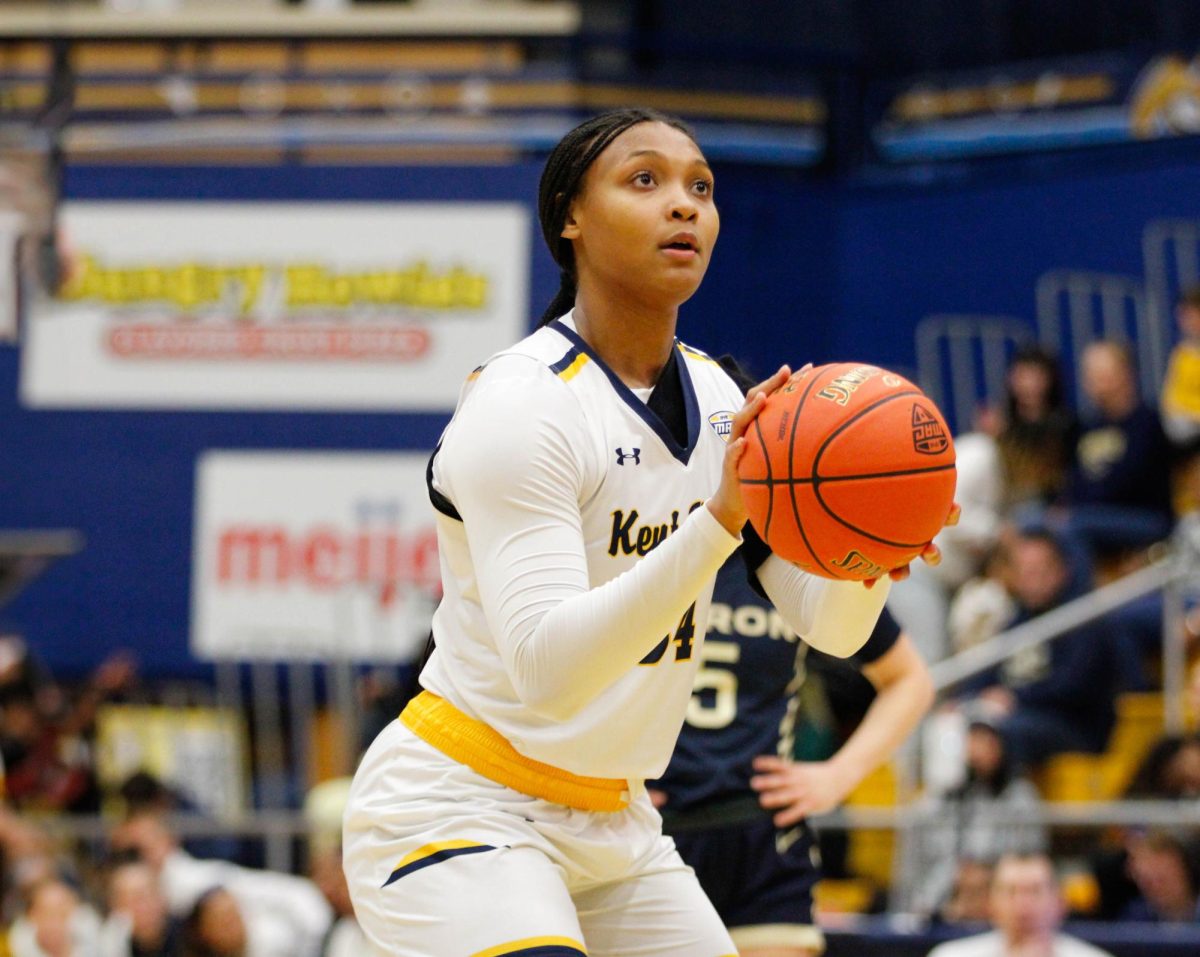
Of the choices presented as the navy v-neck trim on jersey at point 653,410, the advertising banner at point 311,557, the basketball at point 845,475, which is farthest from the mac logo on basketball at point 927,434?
the advertising banner at point 311,557

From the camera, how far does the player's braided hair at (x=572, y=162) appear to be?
365 centimetres

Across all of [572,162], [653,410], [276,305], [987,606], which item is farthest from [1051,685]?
[572,162]

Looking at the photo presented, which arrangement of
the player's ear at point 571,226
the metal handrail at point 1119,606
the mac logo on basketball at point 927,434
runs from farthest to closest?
the metal handrail at point 1119,606
the player's ear at point 571,226
the mac logo on basketball at point 927,434

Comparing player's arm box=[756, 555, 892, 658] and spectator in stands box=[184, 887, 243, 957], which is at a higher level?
player's arm box=[756, 555, 892, 658]

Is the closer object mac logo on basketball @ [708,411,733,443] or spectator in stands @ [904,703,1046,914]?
mac logo on basketball @ [708,411,733,443]

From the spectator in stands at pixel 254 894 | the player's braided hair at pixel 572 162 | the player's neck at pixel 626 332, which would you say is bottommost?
the spectator in stands at pixel 254 894

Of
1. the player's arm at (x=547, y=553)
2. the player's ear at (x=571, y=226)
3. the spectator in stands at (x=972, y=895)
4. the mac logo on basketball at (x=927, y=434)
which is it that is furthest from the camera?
the spectator in stands at (x=972, y=895)

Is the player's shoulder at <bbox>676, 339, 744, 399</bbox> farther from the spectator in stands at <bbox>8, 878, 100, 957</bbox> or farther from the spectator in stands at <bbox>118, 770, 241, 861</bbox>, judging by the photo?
the spectator in stands at <bbox>118, 770, 241, 861</bbox>

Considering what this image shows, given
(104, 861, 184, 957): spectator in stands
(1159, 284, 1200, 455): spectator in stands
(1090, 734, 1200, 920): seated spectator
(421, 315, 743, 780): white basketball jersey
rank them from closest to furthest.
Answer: (421, 315, 743, 780): white basketball jersey < (1090, 734, 1200, 920): seated spectator < (104, 861, 184, 957): spectator in stands < (1159, 284, 1200, 455): spectator in stands

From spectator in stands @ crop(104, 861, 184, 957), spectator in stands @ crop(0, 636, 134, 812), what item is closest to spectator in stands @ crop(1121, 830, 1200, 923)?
spectator in stands @ crop(104, 861, 184, 957)

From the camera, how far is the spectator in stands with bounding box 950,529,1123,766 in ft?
31.9

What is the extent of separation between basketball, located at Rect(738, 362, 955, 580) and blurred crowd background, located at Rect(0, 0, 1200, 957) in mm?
9140

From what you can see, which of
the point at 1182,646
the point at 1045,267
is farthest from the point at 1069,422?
the point at 1045,267

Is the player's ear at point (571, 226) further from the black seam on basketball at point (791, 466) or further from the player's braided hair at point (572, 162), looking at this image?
the black seam on basketball at point (791, 466)
